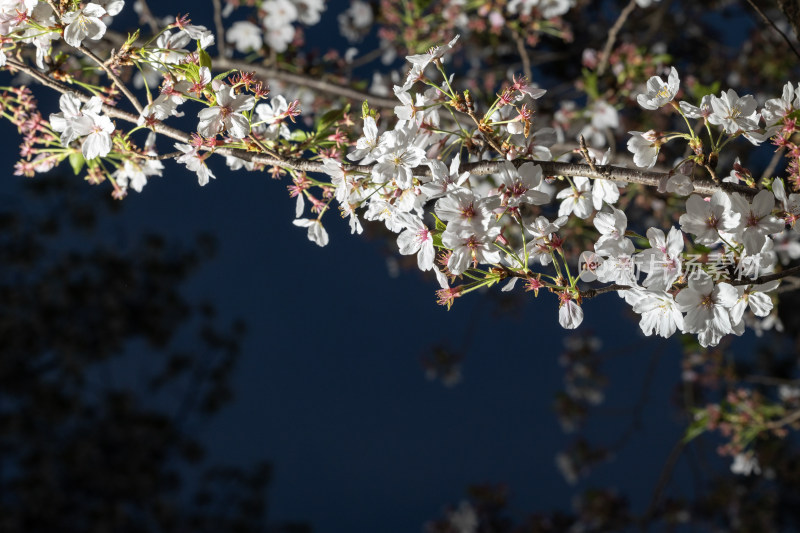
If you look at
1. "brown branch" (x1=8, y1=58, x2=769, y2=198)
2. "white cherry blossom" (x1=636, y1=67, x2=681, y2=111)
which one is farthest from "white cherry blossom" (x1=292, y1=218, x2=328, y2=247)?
"white cherry blossom" (x1=636, y1=67, x2=681, y2=111)

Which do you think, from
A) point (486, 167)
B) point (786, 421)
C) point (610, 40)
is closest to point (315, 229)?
point (486, 167)

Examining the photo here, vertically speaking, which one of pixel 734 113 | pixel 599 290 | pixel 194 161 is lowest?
pixel 599 290

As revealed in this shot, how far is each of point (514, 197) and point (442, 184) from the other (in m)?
0.09

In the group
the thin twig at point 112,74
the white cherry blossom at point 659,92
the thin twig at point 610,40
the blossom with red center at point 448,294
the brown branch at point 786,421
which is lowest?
the brown branch at point 786,421

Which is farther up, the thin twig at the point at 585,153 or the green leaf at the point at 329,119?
the green leaf at the point at 329,119

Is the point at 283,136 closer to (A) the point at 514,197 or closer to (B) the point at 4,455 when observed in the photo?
(A) the point at 514,197

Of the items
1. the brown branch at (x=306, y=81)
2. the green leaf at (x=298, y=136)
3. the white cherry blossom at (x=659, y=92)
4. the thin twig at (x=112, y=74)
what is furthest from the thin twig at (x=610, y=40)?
the thin twig at (x=112, y=74)

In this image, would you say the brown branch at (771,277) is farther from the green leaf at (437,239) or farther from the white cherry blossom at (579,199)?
the green leaf at (437,239)

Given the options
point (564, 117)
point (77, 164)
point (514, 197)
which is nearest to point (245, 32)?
point (564, 117)

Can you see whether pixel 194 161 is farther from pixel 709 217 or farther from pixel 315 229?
pixel 709 217

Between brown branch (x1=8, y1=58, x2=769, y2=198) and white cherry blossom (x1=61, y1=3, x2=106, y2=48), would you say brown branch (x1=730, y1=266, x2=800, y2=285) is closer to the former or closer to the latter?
brown branch (x1=8, y1=58, x2=769, y2=198)

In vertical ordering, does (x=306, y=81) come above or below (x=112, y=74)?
above

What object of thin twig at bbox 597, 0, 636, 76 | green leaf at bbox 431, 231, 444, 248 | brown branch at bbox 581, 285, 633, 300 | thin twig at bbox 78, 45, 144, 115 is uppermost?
thin twig at bbox 597, 0, 636, 76

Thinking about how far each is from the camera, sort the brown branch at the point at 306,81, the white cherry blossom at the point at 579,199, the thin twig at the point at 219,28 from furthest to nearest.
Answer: the thin twig at the point at 219,28
the brown branch at the point at 306,81
the white cherry blossom at the point at 579,199
